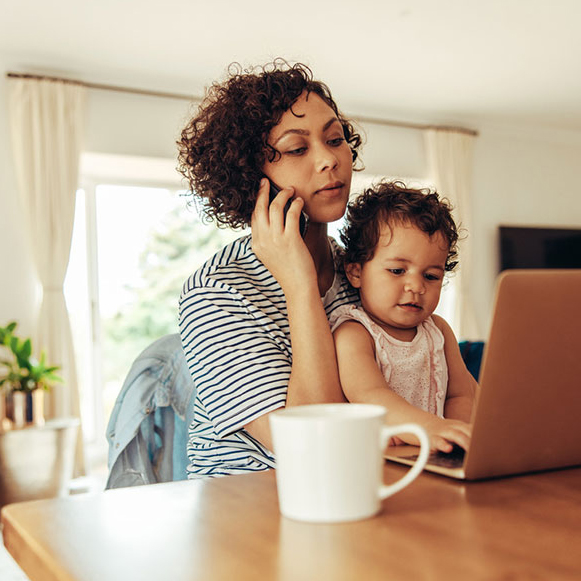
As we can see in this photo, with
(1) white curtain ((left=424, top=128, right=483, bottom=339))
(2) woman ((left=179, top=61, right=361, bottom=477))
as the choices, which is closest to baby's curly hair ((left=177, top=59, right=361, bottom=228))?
(2) woman ((left=179, top=61, right=361, bottom=477))

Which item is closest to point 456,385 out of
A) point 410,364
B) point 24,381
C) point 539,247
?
point 410,364

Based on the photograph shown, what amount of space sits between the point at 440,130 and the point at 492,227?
102cm

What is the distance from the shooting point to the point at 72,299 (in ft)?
16.4

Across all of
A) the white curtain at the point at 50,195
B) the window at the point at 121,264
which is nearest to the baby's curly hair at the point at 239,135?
the white curtain at the point at 50,195

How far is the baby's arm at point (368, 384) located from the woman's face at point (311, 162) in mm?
236

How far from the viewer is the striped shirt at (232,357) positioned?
3.59ft

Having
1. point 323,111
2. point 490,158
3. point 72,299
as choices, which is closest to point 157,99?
point 72,299

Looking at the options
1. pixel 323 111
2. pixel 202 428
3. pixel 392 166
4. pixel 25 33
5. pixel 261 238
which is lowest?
pixel 202 428

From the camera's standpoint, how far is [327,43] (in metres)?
4.38

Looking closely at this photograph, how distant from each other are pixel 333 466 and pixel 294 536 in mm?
59

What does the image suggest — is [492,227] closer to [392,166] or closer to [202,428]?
[392,166]

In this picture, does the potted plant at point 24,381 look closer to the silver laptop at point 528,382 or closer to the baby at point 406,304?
the baby at point 406,304

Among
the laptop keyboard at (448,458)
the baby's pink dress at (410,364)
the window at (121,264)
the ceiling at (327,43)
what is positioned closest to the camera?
the laptop keyboard at (448,458)

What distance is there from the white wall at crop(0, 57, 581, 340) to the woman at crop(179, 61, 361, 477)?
2.60 m
